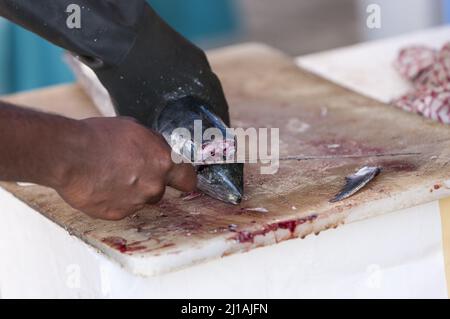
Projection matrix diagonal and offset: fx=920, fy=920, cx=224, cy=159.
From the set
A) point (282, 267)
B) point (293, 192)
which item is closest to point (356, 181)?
point (293, 192)

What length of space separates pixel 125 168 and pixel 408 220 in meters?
0.80

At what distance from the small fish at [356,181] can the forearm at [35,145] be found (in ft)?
2.29

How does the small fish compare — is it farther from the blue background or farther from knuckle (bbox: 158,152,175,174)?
the blue background

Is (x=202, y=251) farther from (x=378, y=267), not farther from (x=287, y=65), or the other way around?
(x=287, y=65)

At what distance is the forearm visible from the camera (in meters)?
1.92

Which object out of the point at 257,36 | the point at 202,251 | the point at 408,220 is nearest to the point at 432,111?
the point at 408,220

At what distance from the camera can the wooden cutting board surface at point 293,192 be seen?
2148 millimetres

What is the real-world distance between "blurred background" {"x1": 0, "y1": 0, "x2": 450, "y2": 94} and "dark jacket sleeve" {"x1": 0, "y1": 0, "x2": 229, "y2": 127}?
255cm

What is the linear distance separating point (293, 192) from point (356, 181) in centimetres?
16

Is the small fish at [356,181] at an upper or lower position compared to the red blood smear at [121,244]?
upper

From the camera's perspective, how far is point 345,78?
356 cm

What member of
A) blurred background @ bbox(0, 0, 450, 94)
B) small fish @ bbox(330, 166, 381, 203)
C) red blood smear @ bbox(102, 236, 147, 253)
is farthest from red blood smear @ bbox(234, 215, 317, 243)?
blurred background @ bbox(0, 0, 450, 94)

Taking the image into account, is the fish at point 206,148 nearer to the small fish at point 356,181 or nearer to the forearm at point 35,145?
the small fish at point 356,181

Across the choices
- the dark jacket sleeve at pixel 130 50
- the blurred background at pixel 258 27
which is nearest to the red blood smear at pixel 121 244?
the dark jacket sleeve at pixel 130 50
